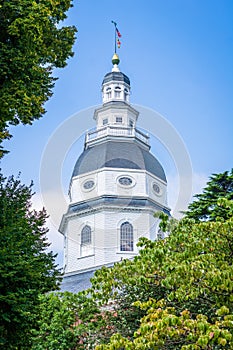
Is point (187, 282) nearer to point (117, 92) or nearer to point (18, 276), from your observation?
point (18, 276)

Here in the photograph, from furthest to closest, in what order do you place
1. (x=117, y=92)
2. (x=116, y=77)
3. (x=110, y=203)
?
(x=116, y=77) < (x=117, y=92) < (x=110, y=203)

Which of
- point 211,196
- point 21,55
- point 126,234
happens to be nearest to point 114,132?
point 126,234

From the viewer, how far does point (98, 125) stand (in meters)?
42.4

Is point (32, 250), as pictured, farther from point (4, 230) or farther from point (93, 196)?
point (93, 196)

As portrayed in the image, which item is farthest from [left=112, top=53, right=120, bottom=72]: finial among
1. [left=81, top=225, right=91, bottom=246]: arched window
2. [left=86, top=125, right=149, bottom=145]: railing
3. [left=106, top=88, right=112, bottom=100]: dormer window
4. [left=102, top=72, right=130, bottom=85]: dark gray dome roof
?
[left=81, top=225, right=91, bottom=246]: arched window

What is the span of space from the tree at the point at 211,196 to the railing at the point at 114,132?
890 inches

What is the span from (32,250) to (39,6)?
23.7 ft

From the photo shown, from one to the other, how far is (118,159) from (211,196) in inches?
767

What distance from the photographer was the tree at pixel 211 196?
54.9 feet

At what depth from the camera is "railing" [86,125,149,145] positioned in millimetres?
40031

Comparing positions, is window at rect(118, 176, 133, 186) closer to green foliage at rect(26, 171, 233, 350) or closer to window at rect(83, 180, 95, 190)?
window at rect(83, 180, 95, 190)

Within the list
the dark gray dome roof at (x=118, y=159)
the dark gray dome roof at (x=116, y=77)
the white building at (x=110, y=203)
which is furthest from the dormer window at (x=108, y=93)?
the dark gray dome roof at (x=118, y=159)

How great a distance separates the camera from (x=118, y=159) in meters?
36.5

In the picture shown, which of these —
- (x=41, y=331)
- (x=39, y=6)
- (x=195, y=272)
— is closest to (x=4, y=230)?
(x=41, y=331)
